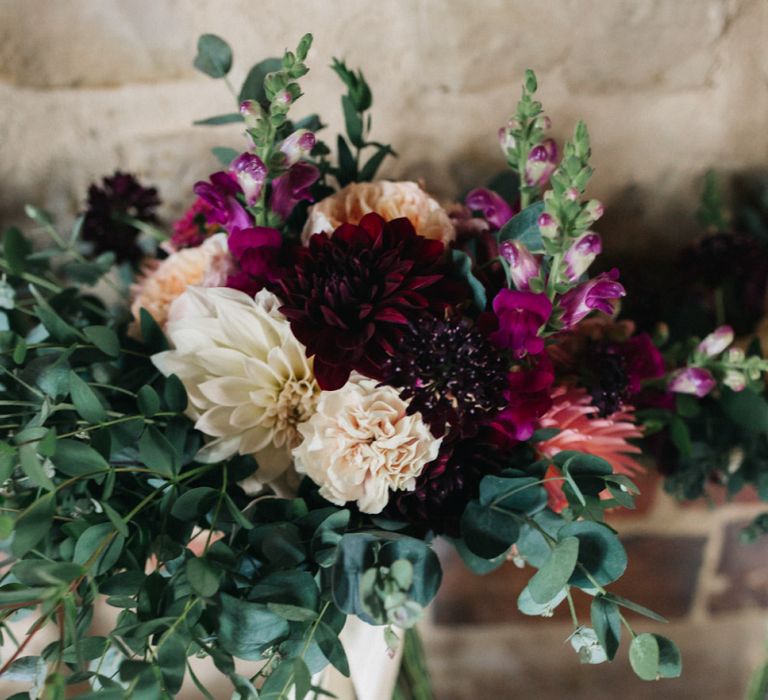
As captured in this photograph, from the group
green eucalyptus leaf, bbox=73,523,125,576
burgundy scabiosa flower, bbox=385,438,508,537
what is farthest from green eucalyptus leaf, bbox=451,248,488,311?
green eucalyptus leaf, bbox=73,523,125,576

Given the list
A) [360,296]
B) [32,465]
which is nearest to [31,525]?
[32,465]

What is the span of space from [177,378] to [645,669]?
384mm

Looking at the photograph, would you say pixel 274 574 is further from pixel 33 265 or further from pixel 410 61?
pixel 410 61

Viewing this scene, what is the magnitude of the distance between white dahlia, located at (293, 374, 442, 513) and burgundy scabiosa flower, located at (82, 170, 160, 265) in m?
0.38

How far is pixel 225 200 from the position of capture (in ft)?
1.74

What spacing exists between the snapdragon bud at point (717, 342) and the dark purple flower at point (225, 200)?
1.38 feet

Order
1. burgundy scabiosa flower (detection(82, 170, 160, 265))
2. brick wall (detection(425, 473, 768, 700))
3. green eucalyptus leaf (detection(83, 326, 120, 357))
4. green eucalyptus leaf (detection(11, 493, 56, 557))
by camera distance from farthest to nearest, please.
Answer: brick wall (detection(425, 473, 768, 700))
burgundy scabiosa flower (detection(82, 170, 160, 265))
green eucalyptus leaf (detection(83, 326, 120, 357))
green eucalyptus leaf (detection(11, 493, 56, 557))

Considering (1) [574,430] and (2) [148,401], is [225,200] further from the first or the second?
(1) [574,430]

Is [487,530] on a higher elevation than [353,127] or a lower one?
lower

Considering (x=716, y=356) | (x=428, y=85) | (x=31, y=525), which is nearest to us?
(x=31, y=525)

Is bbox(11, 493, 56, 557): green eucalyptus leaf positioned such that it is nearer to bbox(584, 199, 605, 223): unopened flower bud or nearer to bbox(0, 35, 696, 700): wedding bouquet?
bbox(0, 35, 696, 700): wedding bouquet

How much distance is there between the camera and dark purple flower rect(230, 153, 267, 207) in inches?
18.9

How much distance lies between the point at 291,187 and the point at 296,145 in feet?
0.12

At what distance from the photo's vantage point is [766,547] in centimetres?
91
